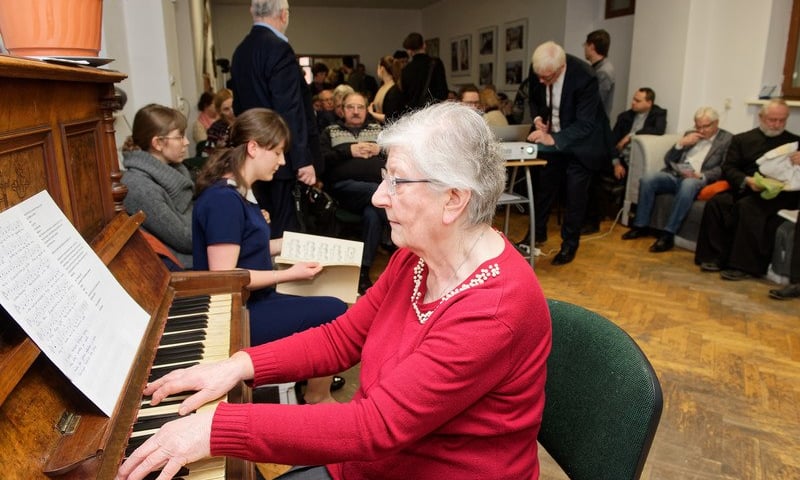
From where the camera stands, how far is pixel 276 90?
122 inches

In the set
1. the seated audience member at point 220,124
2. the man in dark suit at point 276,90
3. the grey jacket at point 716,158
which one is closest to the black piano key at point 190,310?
the man in dark suit at point 276,90

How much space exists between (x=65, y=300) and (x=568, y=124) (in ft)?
12.5

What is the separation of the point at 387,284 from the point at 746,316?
9.55ft

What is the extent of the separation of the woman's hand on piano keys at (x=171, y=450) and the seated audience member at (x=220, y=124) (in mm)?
3363

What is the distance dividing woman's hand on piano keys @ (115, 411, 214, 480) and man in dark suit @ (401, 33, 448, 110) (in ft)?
13.0

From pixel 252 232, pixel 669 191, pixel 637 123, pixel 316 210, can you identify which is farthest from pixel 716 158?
pixel 252 232

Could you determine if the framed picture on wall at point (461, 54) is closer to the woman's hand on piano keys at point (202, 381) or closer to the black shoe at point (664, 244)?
the black shoe at point (664, 244)

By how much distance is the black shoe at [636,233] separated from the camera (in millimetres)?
5105

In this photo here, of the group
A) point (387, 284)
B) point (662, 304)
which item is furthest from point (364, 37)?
point (387, 284)

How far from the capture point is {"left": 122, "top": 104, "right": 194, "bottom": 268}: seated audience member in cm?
253

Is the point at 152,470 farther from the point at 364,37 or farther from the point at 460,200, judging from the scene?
the point at 364,37

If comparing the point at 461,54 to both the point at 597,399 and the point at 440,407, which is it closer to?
the point at 597,399

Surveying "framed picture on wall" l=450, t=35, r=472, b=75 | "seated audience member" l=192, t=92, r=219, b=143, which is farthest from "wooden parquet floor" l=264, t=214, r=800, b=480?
"framed picture on wall" l=450, t=35, r=472, b=75

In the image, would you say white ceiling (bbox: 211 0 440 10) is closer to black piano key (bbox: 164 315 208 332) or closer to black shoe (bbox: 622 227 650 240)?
black shoe (bbox: 622 227 650 240)
